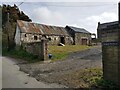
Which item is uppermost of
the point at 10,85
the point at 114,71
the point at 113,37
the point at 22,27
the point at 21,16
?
the point at 21,16

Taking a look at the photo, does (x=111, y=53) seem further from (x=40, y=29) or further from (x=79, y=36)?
(x=79, y=36)

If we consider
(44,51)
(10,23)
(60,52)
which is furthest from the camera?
(10,23)

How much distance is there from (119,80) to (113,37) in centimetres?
195

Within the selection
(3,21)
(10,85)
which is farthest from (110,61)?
(3,21)

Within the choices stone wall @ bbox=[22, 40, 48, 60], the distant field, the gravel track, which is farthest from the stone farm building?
the gravel track

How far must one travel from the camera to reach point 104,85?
879cm

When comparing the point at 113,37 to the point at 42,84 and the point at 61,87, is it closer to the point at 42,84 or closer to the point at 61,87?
the point at 61,87

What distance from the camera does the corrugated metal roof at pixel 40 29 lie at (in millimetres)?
32750

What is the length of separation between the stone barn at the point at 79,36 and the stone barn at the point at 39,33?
1244 mm

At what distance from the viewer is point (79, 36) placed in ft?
A: 137

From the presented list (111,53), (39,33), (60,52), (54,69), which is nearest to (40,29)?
(39,33)

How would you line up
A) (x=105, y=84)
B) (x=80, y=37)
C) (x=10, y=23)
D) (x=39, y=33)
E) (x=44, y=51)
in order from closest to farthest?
(x=105, y=84) < (x=44, y=51) < (x=39, y=33) < (x=10, y=23) < (x=80, y=37)

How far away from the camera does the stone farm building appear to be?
31878mm

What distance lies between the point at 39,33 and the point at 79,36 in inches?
430
